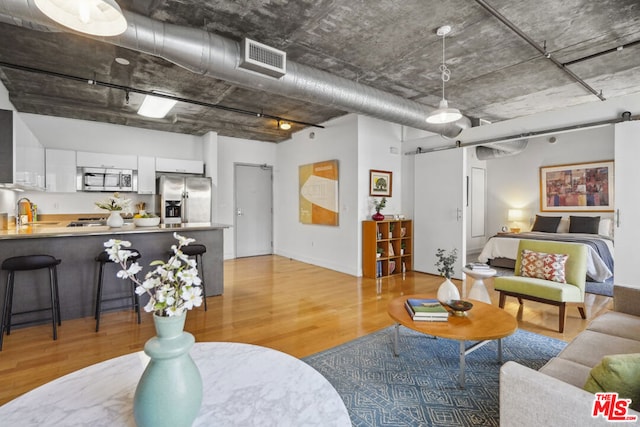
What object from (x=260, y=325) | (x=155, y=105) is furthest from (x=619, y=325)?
(x=155, y=105)

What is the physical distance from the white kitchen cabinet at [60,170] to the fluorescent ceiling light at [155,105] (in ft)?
6.25

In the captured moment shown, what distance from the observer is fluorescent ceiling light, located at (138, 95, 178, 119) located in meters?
4.45

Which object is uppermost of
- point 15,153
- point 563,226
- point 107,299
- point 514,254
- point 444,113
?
point 444,113

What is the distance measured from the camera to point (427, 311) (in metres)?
2.38

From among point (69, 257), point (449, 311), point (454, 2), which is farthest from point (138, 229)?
point (454, 2)

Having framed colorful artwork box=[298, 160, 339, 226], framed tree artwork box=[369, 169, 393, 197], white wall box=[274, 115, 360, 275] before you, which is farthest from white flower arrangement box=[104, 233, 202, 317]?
framed colorful artwork box=[298, 160, 339, 226]

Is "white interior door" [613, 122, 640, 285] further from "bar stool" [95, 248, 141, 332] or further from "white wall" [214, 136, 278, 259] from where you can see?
"white wall" [214, 136, 278, 259]

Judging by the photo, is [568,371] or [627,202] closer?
[568,371]

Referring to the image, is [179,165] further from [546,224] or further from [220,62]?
[546,224]

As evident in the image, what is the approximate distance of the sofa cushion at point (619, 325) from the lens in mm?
2049

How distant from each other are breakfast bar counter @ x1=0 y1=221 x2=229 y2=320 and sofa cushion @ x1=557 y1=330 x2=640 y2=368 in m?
3.93

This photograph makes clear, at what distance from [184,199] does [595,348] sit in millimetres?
6295

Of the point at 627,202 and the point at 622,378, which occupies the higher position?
the point at 627,202

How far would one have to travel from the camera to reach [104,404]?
1.05 m
